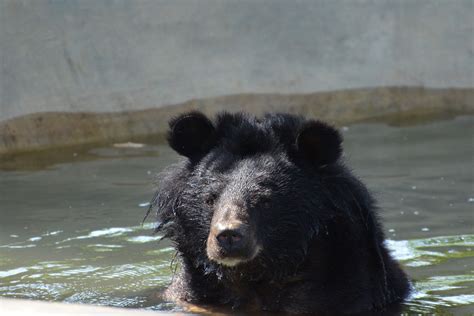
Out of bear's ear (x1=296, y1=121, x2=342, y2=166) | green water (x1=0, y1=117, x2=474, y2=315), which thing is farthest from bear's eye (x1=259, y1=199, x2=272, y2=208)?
green water (x1=0, y1=117, x2=474, y2=315)

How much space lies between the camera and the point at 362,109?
43.8 ft

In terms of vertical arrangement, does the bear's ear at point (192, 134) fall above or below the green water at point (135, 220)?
above

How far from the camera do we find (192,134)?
6.10 metres

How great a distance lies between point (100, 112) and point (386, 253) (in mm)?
6309

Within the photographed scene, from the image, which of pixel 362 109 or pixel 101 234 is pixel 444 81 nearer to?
pixel 362 109

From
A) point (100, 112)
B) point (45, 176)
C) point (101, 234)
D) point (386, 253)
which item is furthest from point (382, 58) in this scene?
point (386, 253)

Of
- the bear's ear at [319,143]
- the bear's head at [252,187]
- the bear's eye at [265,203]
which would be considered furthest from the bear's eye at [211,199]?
the bear's ear at [319,143]

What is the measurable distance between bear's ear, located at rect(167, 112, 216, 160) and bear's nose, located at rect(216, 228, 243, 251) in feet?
2.81

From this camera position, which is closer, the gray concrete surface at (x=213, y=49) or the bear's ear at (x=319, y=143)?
the bear's ear at (x=319, y=143)

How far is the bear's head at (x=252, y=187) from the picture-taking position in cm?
570

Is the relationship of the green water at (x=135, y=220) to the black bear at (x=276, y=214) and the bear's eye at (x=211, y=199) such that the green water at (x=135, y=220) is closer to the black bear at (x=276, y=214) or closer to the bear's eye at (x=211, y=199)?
the black bear at (x=276, y=214)

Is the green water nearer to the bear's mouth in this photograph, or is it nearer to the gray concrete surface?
the bear's mouth

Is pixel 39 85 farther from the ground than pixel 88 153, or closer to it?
farther from the ground

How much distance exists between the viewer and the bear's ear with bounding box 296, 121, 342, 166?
5.79 m
